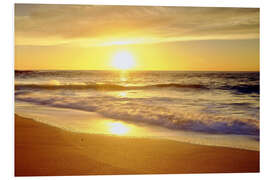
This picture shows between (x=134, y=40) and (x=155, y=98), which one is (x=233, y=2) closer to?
(x=134, y=40)

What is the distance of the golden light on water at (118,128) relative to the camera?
368 cm

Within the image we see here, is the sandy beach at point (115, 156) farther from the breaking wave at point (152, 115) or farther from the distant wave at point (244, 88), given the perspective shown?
the distant wave at point (244, 88)

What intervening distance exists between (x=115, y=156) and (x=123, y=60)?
4.54 ft

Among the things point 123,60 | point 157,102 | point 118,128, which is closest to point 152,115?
point 157,102

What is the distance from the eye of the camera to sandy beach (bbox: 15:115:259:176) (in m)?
3.23

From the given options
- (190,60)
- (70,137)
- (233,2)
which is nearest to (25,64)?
(70,137)

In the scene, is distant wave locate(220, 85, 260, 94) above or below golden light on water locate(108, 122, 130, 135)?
above

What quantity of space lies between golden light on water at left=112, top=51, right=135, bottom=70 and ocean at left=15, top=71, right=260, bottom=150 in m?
0.20

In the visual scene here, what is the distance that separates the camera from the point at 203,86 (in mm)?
4270

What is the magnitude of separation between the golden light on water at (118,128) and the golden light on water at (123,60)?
0.77m

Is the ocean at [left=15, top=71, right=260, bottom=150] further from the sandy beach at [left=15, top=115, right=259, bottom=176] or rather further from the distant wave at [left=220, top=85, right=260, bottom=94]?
the sandy beach at [left=15, top=115, right=259, bottom=176]

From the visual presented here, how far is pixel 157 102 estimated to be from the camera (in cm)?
429

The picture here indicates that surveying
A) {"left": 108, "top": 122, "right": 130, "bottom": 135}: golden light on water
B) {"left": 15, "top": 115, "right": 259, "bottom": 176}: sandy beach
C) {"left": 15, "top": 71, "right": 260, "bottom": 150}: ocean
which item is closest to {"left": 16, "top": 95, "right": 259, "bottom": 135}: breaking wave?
{"left": 15, "top": 71, "right": 260, "bottom": 150}: ocean

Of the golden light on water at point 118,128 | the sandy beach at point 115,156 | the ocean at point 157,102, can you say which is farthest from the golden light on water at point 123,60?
the sandy beach at point 115,156
